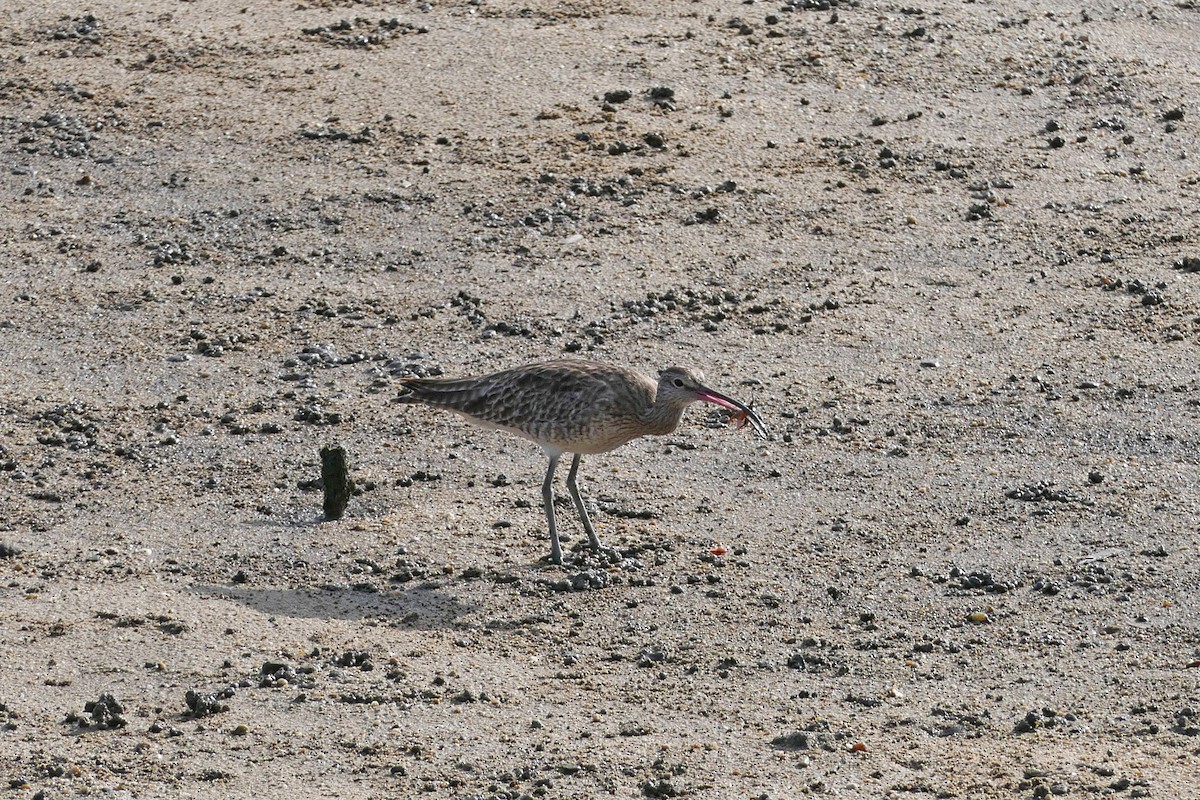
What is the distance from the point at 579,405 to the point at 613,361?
250 centimetres

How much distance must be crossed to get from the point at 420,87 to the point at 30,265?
12.6 feet

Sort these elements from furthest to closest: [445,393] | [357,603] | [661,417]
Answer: [445,393] → [661,417] → [357,603]

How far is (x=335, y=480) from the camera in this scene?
33.5ft

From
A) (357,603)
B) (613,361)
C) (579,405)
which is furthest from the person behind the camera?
(613,361)

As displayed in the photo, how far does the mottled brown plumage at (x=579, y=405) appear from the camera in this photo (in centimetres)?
1006

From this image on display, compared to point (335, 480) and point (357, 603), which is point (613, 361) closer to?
point (335, 480)

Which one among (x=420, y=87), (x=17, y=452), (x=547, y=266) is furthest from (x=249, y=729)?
(x=420, y=87)

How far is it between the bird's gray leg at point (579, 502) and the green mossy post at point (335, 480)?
4.02 ft

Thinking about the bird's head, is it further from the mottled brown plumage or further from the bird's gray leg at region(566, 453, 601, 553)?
the bird's gray leg at region(566, 453, 601, 553)

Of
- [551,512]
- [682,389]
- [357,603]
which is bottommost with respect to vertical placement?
[357,603]

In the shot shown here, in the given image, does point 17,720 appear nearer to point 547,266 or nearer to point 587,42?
point 547,266

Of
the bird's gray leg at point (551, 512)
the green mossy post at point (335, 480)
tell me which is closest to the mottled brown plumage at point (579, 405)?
the bird's gray leg at point (551, 512)

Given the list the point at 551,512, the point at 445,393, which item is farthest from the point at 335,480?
the point at 551,512

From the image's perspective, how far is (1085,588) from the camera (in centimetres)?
966
